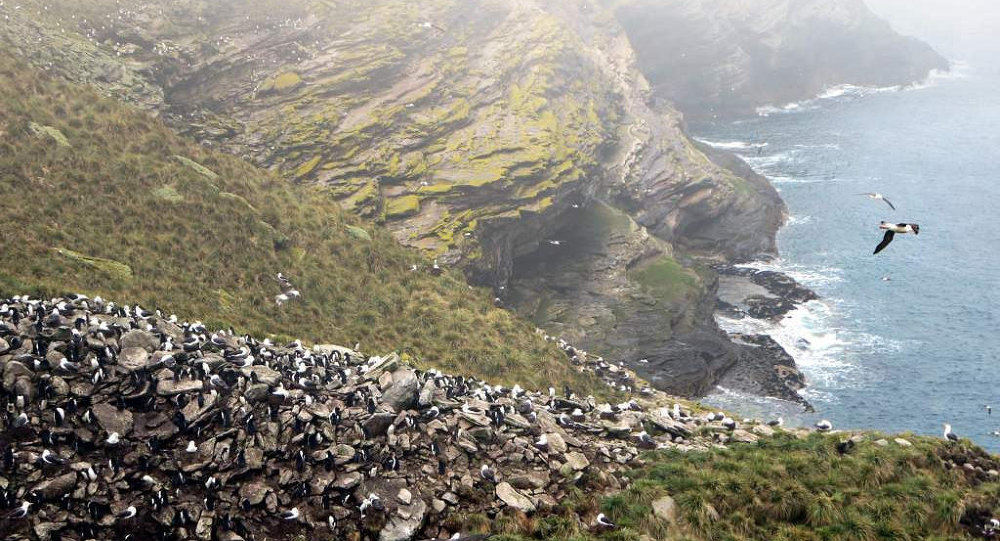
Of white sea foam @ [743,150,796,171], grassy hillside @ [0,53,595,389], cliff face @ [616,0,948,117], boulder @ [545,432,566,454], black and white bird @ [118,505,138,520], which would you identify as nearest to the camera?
black and white bird @ [118,505,138,520]

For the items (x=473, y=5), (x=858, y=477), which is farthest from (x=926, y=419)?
(x=473, y=5)

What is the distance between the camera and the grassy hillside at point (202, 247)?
105ft

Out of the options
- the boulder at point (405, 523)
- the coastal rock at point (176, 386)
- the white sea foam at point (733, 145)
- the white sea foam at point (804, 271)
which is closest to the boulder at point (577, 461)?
the boulder at point (405, 523)

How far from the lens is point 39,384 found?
2023 centimetres

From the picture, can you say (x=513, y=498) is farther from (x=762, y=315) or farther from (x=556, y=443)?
(x=762, y=315)

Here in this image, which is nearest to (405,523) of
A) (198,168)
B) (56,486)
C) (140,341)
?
(56,486)

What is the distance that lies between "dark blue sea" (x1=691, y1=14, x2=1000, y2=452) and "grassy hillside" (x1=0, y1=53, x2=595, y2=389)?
875 inches

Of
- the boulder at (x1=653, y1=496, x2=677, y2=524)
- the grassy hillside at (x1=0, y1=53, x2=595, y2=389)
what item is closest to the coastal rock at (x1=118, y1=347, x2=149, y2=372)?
the grassy hillside at (x1=0, y1=53, x2=595, y2=389)

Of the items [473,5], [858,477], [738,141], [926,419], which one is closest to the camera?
[858,477]

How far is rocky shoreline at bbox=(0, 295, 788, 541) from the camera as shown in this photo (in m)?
18.5

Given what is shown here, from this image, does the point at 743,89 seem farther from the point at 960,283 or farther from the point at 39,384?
the point at 39,384

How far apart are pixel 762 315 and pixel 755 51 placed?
3583 inches

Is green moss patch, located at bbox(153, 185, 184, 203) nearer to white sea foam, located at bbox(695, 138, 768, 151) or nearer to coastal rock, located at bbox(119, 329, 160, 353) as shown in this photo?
coastal rock, located at bbox(119, 329, 160, 353)

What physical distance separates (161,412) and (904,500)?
70.1 feet
